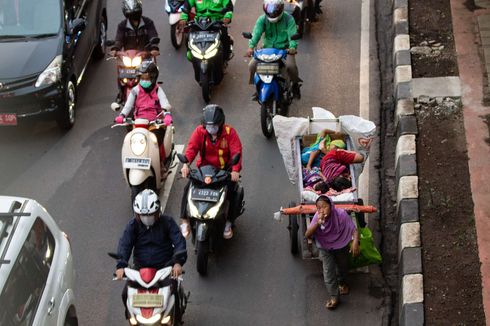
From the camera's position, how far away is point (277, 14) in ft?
43.3

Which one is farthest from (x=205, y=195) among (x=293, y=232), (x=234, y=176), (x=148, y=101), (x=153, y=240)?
(x=148, y=101)

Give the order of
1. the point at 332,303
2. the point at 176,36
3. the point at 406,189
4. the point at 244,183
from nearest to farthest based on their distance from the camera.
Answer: the point at 332,303
the point at 406,189
the point at 244,183
the point at 176,36

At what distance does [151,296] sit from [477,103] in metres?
5.83

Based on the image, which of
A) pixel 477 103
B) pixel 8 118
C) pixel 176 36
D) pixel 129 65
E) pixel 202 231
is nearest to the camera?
pixel 202 231

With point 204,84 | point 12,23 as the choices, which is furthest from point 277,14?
point 12,23

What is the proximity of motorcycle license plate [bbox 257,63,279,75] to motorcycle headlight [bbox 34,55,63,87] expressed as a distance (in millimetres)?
2750

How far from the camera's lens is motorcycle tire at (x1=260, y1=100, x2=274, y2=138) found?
42.6 ft

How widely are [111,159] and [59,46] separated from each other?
1.80 meters

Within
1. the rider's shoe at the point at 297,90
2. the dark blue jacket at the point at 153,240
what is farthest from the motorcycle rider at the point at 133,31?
the dark blue jacket at the point at 153,240

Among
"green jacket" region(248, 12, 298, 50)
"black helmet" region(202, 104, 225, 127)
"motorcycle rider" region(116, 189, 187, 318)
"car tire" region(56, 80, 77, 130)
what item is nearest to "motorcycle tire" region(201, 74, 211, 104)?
"green jacket" region(248, 12, 298, 50)

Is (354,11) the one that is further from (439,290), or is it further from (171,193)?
(439,290)

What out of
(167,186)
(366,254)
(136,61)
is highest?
(136,61)

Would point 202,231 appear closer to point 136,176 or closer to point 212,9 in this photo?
point 136,176

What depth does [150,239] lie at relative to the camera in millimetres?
9469
